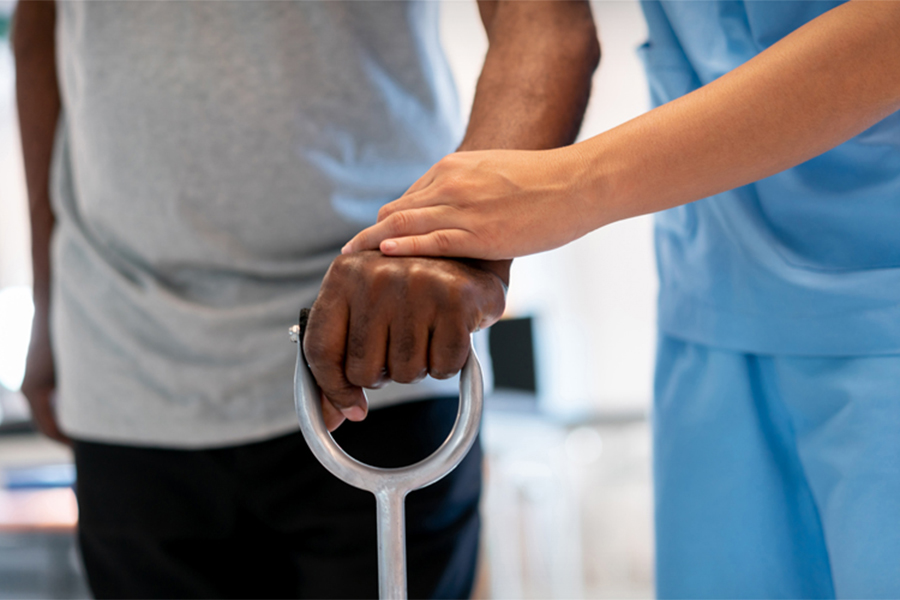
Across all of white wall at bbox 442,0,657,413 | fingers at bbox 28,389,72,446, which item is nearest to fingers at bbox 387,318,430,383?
fingers at bbox 28,389,72,446

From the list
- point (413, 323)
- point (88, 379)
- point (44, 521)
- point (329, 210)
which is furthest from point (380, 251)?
point (44, 521)

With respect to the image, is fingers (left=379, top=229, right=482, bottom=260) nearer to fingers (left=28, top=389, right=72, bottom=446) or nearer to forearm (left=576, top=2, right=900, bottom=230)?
forearm (left=576, top=2, right=900, bottom=230)

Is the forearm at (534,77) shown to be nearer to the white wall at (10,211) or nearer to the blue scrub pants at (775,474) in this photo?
the blue scrub pants at (775,474)

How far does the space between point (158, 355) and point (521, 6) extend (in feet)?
1.58

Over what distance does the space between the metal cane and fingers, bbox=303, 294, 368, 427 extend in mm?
11

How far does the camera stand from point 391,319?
0.42 meters

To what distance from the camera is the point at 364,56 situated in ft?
2.34

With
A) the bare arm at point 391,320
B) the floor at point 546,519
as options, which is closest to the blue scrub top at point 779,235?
the bare arm at point 391,320

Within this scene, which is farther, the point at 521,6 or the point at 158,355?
the point at 158,355

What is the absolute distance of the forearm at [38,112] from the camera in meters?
0.90

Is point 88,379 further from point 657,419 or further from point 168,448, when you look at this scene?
point 657,419

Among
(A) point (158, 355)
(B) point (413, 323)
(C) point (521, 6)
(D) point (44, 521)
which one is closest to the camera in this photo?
(B) point (413, 323)

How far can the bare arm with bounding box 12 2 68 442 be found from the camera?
90 cm

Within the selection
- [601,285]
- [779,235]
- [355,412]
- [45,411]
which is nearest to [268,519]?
[355,412]
